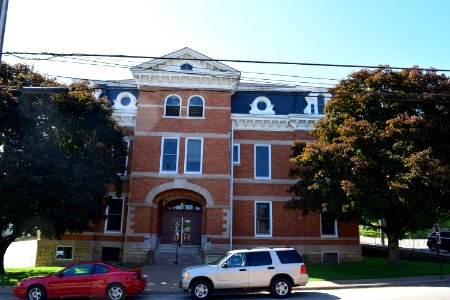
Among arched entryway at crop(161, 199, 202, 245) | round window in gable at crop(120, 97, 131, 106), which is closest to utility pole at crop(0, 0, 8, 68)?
round window in gable at crop(120, 97, 131, 106)

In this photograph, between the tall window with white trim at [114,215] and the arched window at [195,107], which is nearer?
the tall window with white trim at [114,215]

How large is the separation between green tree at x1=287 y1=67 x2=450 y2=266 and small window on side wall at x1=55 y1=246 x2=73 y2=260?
45.1 feet

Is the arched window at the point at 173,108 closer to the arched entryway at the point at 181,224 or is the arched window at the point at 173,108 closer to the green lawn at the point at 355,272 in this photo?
the arched entryway at the point at 181,224

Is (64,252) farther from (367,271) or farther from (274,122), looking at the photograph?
(367,271)

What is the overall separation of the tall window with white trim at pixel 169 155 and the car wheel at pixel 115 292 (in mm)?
11305

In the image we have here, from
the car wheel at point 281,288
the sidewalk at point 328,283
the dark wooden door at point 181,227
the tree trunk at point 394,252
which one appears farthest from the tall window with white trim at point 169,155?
the tree trunk at point 394,252

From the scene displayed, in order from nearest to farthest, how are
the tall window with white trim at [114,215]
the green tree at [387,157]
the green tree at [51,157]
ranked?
the green tree at [387,157], the green tree at [51,157], the tall window with white trim at [114,215]

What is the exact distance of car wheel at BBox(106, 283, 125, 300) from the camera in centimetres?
1282

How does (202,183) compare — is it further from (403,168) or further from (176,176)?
(403,168)

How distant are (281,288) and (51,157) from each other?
11.9m

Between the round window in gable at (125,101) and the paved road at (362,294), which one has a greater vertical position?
the round window in gable at (125,101)

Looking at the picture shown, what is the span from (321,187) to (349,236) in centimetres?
761

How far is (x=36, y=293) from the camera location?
41.5 ft

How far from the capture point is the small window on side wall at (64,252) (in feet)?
76.7
